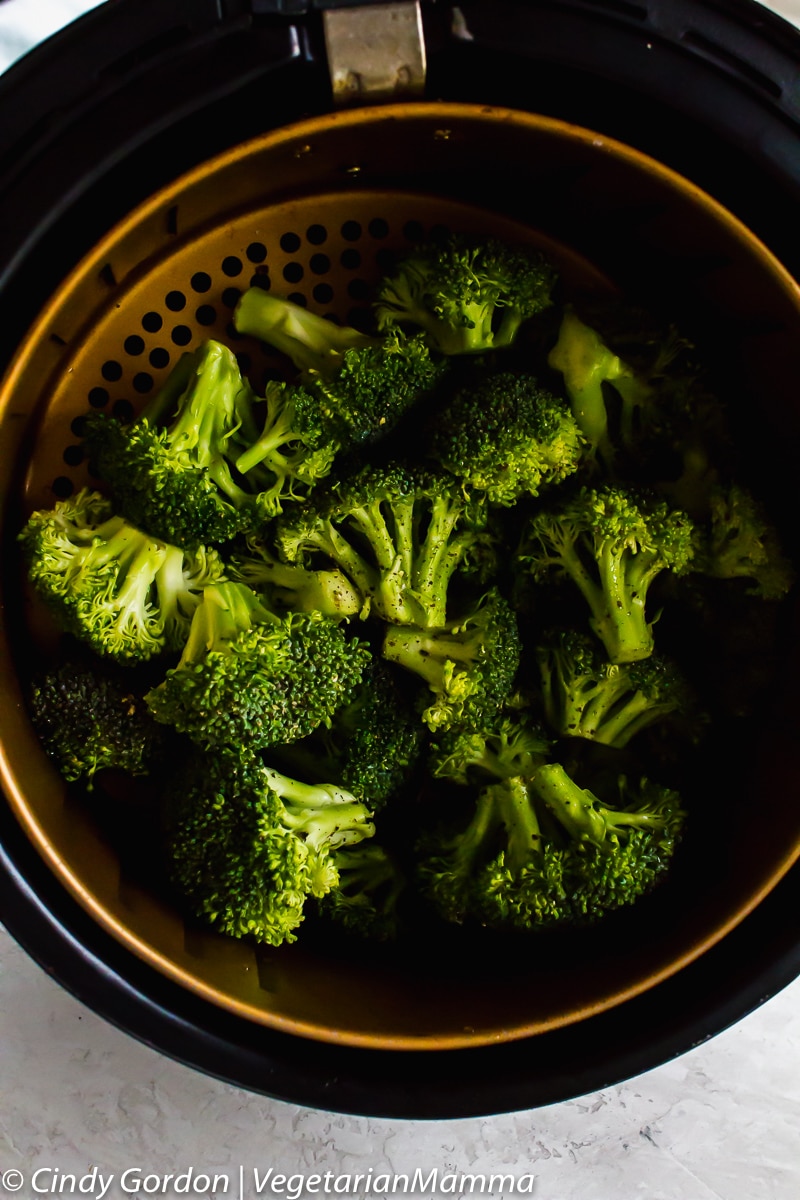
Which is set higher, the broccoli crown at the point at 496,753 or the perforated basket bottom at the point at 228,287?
the perforated basket bottom at the point at 228,287

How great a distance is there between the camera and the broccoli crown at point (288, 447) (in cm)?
135

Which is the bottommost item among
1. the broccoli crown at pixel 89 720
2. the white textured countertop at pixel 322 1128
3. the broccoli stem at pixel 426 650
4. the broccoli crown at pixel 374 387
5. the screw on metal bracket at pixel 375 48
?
the white textured countertop at pixel 322 1128

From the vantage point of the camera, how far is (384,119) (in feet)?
3.93

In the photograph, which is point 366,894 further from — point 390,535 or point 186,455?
point 186,455

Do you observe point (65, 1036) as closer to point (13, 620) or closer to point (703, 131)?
point (13, 620)

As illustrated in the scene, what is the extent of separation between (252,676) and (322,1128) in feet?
2.85

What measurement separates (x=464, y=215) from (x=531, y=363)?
26 cm

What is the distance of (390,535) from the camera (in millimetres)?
1399

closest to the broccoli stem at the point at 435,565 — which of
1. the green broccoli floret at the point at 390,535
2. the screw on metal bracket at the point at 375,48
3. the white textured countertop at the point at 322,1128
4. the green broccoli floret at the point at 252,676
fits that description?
the green broccoli floret at the point at 390,535

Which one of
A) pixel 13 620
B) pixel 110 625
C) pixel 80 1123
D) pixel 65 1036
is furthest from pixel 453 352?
pixel 80 1123

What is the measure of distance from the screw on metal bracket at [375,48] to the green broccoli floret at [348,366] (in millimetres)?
322

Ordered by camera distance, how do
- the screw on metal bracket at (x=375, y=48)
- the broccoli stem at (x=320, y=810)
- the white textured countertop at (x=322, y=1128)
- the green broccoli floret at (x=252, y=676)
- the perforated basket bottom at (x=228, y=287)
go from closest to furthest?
the screw on metal bracket at (x=375, y=48) < the green broccoli floret at (x=252, y=676) < the broccoli stem at (x=320, y=810) < the perforated basket bottom at (x=228, y=287) < the white textured countertop at (x=322, y=1128)

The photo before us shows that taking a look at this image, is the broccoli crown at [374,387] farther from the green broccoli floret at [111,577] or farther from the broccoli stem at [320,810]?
the broccoli stem at [320,810]

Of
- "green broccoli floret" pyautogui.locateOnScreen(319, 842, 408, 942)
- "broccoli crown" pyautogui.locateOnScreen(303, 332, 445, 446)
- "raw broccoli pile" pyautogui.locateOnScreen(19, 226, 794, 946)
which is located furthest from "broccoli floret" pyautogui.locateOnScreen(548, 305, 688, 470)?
"green broccoli floret" pyautogui.locateOnScreen(319, 842, 408, 942)
